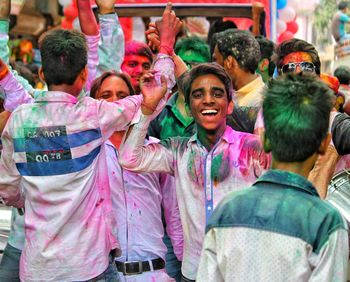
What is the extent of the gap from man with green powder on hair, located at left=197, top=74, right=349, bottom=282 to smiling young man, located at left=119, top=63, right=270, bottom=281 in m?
0.80

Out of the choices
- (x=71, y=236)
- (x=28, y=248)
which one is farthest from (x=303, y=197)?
(x=28, y=248)

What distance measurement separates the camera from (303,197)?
2.48 metres

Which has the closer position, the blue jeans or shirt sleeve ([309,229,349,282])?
shirt sleeve ([309,229,349,282])

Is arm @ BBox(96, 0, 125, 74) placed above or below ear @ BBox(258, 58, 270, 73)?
above

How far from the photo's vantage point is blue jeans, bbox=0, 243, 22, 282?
4.05m

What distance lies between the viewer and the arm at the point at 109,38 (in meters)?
4.22

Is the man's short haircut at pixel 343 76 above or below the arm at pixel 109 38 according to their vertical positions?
below

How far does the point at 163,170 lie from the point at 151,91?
391 mm

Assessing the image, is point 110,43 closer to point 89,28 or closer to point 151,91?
point 89,28

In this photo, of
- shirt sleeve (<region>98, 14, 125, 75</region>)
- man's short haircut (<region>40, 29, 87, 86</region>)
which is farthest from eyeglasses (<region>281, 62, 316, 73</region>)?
man's short haircut (<region>40, 29, 87, 86</region>)

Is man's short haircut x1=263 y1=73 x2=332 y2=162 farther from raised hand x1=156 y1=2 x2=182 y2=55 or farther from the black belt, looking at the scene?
the black belt

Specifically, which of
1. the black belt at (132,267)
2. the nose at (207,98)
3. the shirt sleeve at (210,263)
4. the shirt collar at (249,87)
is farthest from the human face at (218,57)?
the shirt sleeve at (210,263)

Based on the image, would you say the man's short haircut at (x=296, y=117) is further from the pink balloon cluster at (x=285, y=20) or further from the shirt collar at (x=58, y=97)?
the pink balloon cluster at (x=285, y=20)

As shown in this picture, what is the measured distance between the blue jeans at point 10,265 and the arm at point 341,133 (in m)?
1.85
